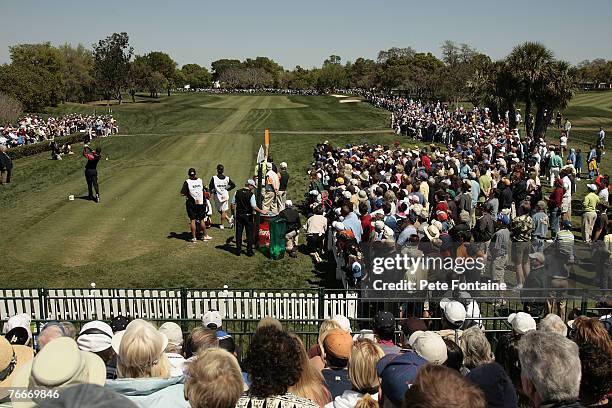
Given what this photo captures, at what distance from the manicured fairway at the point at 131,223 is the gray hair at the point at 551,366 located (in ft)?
32.2

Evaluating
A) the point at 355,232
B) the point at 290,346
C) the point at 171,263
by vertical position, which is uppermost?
the point at 290,346

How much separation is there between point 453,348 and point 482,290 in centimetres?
549

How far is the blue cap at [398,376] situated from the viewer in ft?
13.8

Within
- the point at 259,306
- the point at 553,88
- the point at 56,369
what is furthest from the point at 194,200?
the point at 553,88

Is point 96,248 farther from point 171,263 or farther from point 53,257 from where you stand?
point 171,263

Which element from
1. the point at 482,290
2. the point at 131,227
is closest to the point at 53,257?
the point at 131,227

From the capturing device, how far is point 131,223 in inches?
739

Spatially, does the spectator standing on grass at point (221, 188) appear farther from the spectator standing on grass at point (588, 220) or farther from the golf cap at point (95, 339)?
the golf cap at point (95, 339)

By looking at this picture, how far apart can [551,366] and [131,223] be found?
16917 millimetres

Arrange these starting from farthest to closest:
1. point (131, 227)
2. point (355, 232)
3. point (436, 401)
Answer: point (131, 227) → point (355, 232) → point (436, 401)

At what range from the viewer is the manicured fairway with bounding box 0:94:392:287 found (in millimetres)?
14062

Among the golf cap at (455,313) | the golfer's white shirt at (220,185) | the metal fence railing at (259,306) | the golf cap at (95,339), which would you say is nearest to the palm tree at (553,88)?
the golfer's white shirt at (220,185)

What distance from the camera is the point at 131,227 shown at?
60.0ft

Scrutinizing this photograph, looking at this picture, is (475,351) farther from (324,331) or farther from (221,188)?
(221,188)
